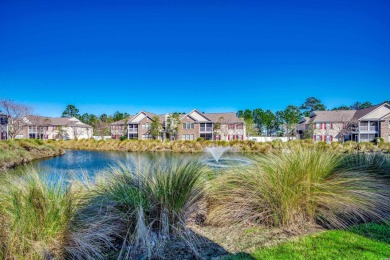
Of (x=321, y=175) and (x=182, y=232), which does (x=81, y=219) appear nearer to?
(x=182, y=232)

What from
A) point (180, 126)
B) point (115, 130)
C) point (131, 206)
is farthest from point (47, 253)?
point (115, 130)

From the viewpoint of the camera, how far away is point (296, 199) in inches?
151

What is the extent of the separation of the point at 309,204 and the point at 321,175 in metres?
0.60

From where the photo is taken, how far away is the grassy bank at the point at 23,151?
738 inches

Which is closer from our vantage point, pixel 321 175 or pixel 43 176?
pixel 43 176

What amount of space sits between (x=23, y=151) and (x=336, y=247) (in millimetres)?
26165

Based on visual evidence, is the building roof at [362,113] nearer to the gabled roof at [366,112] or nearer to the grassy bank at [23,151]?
the gabled roof at [366,112]

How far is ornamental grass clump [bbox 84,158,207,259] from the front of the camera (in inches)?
124

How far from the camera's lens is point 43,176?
3.57 metres

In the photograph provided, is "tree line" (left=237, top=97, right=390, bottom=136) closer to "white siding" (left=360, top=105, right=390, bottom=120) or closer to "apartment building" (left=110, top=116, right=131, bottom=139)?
"white siding" (left=360, top=105, right=390, bottom=120)

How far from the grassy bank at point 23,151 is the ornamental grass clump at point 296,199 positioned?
746 inches

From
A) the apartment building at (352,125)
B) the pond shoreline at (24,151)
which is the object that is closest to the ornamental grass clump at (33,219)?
the pond shoreline at (24,151)

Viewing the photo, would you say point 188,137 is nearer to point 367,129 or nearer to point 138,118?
point 138,118

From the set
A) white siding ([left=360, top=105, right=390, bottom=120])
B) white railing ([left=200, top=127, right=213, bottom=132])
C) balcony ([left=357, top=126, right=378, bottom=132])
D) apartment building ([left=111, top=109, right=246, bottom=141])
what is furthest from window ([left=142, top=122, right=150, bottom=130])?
white siding ([left=360, top=105, right=390, bottom=120])
